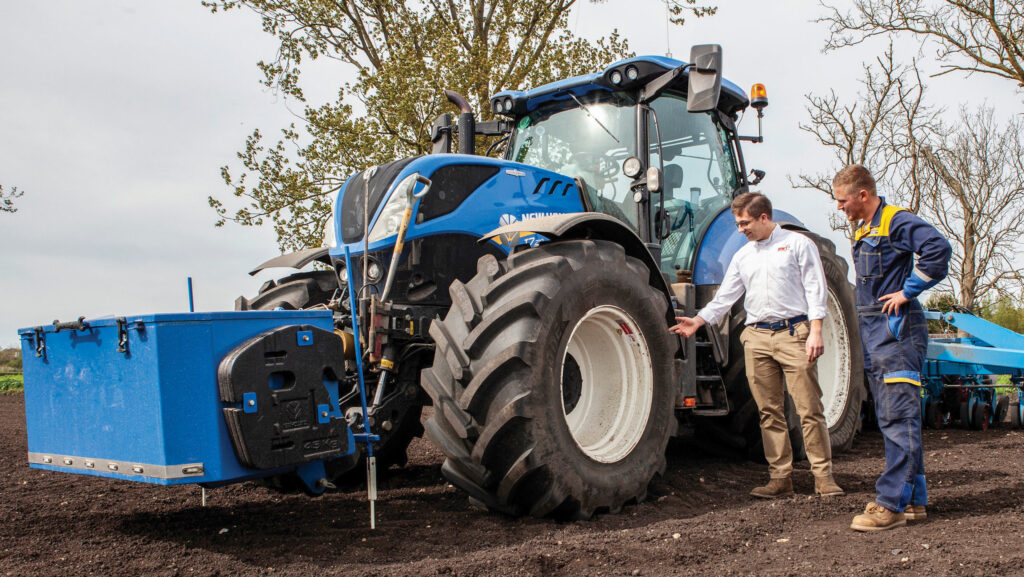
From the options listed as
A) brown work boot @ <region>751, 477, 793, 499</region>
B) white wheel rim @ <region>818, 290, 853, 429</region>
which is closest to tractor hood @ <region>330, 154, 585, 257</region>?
brown work boot @ <region>751, 477, 793, 499</region>

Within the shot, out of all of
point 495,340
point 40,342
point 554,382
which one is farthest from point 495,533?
point 40,342

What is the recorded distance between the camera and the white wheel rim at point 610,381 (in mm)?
4562

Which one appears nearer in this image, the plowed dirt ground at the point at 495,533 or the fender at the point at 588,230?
the plowed dirt ground at the point at 495,533

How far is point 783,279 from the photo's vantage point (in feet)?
15.4

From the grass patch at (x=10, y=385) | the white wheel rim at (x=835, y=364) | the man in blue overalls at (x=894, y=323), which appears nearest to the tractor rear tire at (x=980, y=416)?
the white wheel rim at (x=835, y=364)

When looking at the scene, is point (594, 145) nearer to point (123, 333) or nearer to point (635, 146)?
point (635, 146)

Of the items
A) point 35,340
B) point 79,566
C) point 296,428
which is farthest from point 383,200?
point 79,566

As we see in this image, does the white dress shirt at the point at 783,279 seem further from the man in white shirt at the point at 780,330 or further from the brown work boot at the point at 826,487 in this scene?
the brown work boot at the point at 826,487

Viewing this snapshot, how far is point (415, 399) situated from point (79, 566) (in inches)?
68.1

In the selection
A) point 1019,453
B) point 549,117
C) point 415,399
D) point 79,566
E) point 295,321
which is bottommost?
point 1019,453

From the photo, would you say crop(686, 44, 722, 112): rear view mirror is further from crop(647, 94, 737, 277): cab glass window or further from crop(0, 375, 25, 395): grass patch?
crop(0, 375, 25, 395): grass patch

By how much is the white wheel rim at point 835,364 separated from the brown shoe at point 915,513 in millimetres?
2218

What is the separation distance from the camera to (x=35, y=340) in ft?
13.3

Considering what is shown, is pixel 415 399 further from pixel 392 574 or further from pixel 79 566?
pixel 79 566
